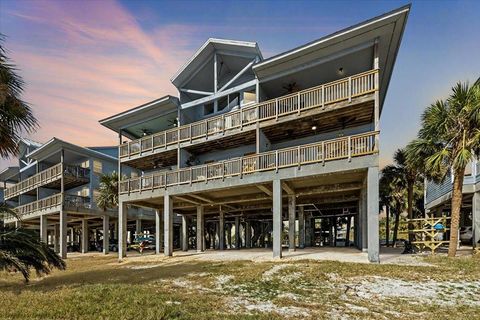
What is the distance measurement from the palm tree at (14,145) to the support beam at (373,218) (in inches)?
483

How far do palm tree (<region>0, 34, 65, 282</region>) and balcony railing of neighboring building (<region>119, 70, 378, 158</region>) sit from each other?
1154 centimetres

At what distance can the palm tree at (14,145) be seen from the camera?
8.89m

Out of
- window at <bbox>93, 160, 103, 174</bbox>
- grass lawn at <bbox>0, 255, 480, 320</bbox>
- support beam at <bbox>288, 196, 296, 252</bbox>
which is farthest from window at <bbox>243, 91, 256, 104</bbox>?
window at <bbox>93, 160, 103, 174</bbox>

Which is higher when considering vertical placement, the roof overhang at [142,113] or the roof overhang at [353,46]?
the roof overhang at [353,46]

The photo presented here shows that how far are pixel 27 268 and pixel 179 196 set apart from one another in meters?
12.3

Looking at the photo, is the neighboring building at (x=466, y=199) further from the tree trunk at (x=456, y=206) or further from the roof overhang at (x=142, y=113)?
the roof overhang at (x=142, y=113)

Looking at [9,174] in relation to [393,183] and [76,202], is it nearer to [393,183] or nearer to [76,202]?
[76,202]

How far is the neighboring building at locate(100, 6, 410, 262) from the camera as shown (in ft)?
49.3

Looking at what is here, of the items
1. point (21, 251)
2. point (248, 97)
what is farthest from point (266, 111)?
point (21, 251)

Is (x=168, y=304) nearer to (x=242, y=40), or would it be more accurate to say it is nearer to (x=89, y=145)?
(x=242, y=40)

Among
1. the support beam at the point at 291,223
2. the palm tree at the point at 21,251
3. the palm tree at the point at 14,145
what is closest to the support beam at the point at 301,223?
the support beam at the point at 291,223

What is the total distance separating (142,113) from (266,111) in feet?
35.3

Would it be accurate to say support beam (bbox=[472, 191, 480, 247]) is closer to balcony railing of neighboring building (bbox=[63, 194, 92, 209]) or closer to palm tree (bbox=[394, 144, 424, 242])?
palm tree (bbox=[394, 144, 424, 242])

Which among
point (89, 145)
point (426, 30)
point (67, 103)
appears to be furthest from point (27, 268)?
point (89, 145)
